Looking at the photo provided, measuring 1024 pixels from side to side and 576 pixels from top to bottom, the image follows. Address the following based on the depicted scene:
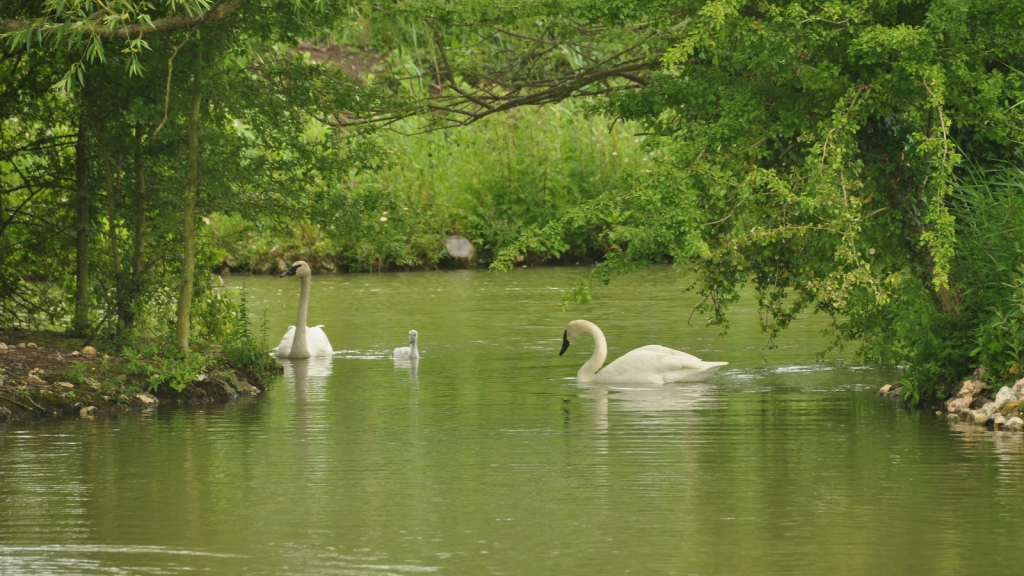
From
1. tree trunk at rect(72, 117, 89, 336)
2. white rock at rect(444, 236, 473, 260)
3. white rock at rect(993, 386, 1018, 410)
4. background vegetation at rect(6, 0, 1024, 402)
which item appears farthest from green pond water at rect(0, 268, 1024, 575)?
white rock at rect(444, 236, 473, 260)

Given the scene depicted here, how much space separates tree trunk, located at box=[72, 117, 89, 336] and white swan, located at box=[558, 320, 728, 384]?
512cm

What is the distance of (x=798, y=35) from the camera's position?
12.8 meters

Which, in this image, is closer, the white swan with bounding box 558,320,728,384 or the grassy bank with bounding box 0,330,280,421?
the grassy bank with bounding box 0,330,280,421

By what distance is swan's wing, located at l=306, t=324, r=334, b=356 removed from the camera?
18484mm

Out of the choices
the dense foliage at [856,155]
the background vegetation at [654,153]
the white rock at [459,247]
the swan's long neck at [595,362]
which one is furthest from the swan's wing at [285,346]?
the white rock at [459,247]

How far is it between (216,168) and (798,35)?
Answer: 5.60 meters

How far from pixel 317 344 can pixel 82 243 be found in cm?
348

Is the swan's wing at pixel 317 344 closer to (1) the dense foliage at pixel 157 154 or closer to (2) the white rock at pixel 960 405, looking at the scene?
(1) the dense foliage at pixel 157 154

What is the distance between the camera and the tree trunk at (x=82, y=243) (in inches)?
625

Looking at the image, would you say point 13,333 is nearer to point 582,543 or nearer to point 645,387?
point 645,387

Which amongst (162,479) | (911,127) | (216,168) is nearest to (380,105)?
(216,168)

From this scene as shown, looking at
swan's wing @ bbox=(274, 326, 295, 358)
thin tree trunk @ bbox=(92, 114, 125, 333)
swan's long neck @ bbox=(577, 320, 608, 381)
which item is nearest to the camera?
thin tree trunk @ bbox=(92, 114, 125, 333)

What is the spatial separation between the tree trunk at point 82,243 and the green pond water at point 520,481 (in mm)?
2300

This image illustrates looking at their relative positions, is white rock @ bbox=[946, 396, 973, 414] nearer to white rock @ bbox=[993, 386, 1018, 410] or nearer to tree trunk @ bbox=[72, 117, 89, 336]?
white rock @ bbox=[993, 386, 1018, 410]
